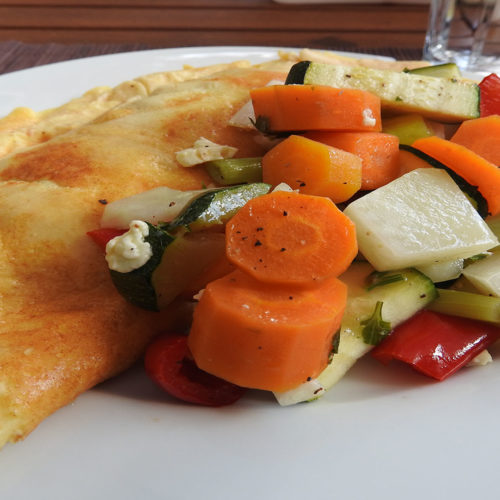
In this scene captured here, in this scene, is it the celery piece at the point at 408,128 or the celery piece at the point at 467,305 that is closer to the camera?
the celery piece at the point at 467,305

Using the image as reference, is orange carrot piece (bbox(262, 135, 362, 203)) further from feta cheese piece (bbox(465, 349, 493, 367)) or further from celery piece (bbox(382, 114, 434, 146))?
feta cheese piece (bbox(465, 349, 493, 367))

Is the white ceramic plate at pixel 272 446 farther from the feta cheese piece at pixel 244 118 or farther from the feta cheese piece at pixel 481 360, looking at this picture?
the feta cheese piece at pixel 244 118

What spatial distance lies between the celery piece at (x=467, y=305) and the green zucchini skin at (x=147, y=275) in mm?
896

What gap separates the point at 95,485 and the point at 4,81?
2789 mm

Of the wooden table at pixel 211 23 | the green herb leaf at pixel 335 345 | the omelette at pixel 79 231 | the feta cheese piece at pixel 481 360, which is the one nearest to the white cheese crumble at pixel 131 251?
the omelette at pixel 79 231

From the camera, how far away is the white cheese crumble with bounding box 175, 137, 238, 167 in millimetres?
2260

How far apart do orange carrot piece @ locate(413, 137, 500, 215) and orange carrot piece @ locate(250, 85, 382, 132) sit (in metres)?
0.27

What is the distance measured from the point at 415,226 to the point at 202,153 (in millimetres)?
863

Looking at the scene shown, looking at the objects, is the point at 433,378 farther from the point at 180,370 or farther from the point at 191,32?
the point at 191,32

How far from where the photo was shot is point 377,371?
186 cm

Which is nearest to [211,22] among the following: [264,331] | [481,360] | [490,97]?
[490,97]

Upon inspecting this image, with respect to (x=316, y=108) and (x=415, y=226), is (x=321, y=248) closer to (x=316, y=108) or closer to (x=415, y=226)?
(x=415, y=226)

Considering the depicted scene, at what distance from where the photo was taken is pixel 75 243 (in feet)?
6.39

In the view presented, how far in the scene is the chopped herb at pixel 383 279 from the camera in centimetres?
185
